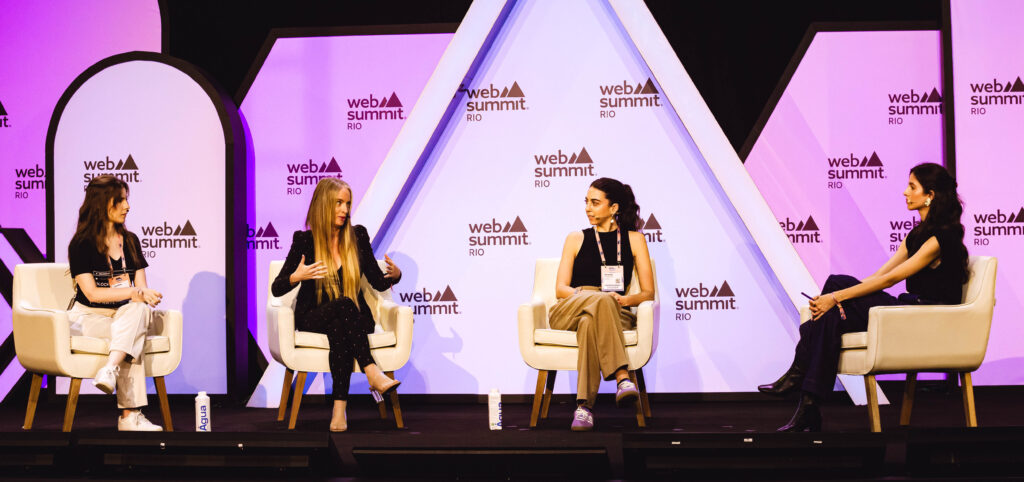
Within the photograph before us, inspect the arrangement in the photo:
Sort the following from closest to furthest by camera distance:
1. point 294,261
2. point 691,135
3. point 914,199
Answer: point 914,199
point 294,261
point 691,135

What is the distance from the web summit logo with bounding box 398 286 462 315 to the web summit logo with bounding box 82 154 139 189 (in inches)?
73.6

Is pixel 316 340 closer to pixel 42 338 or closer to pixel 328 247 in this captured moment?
pixel 328 247

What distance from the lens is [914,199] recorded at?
3.56 meters

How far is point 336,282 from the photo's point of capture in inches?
157

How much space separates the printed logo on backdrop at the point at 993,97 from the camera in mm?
4844

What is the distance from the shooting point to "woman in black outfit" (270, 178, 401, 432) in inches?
148

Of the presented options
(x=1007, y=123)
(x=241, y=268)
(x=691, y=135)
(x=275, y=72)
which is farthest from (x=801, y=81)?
Answer: (x=241, y=268)

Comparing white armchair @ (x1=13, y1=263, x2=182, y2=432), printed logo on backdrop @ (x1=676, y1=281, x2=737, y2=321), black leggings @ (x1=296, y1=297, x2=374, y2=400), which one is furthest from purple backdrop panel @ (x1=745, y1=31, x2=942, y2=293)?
white armchair @ (x1=13, y1=263, x2=182, y2=432)

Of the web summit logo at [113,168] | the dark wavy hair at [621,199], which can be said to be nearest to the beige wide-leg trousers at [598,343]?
the dark wavy hair at [621,199]

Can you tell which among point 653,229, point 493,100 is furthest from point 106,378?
point 653,229

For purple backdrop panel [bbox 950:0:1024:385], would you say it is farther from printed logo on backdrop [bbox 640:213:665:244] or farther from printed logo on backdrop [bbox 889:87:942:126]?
printed logo on backdrop [bbox 640:213:665:244]

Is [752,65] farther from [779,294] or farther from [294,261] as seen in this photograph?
[294,261]

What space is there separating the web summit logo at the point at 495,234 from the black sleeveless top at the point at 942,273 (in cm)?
220

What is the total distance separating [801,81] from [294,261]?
3.24 meters
